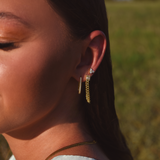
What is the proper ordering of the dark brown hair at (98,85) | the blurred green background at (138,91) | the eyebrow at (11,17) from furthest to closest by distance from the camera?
1. the blurred green background at (138,91)
2. the dark brown hair at (98,85)
3. the eyebrow at (11,17)

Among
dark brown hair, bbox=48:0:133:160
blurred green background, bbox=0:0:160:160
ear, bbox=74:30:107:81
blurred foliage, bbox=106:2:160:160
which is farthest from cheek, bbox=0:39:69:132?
blurred foliage, bbox=106:2:160:160

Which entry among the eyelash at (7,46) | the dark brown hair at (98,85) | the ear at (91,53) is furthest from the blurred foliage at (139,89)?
the eyelash at (7,46)

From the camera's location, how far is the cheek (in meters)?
1.57

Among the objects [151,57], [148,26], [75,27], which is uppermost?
[75,27]

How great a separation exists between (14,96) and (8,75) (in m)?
0.13

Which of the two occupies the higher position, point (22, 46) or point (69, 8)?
point (69, 8)

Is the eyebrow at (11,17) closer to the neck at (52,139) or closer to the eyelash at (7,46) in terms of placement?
the eyelash at (7,46)

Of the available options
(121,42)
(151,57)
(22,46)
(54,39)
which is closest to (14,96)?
(22,46)

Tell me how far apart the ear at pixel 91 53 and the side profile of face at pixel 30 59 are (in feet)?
0.32

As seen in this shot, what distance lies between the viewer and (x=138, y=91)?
6488 millimetres

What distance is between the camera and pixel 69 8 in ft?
5.64

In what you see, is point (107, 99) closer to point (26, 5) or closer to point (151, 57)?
point (26, 5)

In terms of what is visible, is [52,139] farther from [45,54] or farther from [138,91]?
[138,91]

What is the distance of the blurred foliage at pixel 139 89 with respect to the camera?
14.5ft
